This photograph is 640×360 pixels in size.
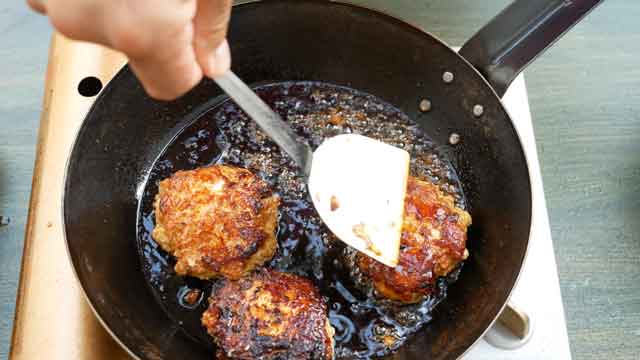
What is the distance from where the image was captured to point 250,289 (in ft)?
4.04

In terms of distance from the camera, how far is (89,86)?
1510 mm

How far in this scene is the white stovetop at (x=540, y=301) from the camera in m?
1.28

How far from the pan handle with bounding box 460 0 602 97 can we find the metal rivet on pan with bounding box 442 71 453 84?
0.07 m

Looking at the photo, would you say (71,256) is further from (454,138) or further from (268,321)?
(454,138)

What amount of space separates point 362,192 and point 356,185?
0.07ft

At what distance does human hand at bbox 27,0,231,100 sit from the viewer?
0.59 meters

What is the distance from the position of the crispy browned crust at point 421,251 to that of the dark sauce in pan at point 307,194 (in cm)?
6

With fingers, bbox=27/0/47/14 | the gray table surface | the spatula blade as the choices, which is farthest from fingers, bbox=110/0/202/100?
the gray table surface

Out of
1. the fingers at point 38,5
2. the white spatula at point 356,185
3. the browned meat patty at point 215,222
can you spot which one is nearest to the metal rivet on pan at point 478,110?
the white spatula at point 356,185

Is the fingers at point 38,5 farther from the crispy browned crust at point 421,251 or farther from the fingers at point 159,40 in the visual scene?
the crispy browned crust at point 421,251

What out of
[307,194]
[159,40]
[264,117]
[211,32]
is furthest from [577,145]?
[159,40]

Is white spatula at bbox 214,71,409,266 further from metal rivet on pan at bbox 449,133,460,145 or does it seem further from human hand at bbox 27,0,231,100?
human hand at bbox 27,0,231,100

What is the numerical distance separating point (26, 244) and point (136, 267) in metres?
0.25

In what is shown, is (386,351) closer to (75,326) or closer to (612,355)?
(612,355)
